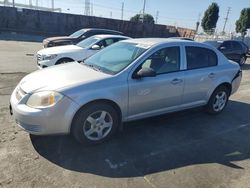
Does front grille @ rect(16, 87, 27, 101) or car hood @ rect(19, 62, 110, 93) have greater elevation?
car hood @ rect(19, 62, 110, 93)

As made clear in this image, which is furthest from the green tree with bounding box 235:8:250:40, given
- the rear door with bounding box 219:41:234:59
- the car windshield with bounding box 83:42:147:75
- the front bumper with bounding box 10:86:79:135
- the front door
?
the front bumper with bounding box 10:86:79:135

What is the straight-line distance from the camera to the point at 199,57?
505cm

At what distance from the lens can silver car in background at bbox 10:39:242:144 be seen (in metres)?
3.47

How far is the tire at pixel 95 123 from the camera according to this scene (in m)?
3.64

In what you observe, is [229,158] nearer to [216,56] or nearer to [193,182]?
[193,182]

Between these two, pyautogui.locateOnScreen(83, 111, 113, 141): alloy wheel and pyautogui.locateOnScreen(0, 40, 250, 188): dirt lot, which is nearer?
pyautogui.locateOnScreen(0, 40, 250, 188): dirt lot

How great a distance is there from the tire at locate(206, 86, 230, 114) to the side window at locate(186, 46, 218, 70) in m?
0.64

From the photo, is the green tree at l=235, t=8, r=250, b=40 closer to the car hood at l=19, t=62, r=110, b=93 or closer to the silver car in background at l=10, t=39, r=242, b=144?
the silver car in background at l=10, t=39, r=242, b=144

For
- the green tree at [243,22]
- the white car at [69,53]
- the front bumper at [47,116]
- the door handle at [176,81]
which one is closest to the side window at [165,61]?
the door handle at [176,81]

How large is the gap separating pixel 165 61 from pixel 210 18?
36852 millimetres

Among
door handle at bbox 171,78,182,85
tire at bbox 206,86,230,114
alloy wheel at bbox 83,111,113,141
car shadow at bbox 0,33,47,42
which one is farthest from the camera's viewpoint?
car shadow at bbox 0,33,47,42

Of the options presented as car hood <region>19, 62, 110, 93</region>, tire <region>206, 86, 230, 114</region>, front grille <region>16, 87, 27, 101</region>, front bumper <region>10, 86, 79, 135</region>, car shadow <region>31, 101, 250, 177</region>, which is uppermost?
car hood <region>19, 62, 110, 93</region>

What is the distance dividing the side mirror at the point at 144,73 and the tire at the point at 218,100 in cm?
207

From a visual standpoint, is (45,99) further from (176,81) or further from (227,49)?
(227,49)
